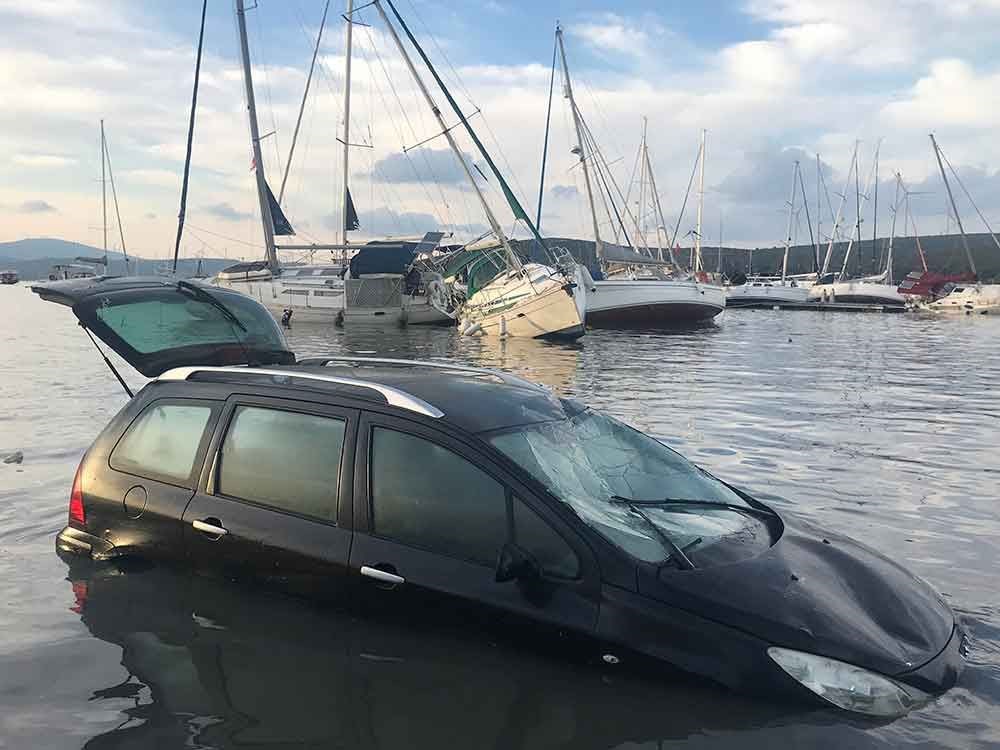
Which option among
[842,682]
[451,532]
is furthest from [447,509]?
[842,682]

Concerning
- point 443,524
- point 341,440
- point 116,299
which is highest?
point 116,299

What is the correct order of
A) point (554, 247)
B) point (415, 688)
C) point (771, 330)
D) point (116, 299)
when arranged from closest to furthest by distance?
1. point (415, 688)
2. point (116, 299)
3. point (554, 247)
4. point (771, 330)

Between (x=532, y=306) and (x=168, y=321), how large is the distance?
22920 mm

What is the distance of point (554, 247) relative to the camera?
32938 millimetres

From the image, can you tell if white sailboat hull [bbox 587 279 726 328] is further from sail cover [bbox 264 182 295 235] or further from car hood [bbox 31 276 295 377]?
car hood [bbox 31 276 295 377]

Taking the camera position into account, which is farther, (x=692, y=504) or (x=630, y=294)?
(x=630, y=294)

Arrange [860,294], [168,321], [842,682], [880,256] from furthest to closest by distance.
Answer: [880,256]
[860,294]
[168,321]
[842,682]

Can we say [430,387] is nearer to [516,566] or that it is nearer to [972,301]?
[516,566]

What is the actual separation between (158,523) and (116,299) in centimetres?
256

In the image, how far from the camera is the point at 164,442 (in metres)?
4.92

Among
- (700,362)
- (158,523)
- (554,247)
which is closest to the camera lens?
(158,523)

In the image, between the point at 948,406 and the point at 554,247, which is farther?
the point at 554,247

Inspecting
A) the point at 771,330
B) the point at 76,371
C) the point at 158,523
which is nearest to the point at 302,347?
the point at 76,371

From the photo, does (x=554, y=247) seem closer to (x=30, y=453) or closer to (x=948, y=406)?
(x=948, y=406)
